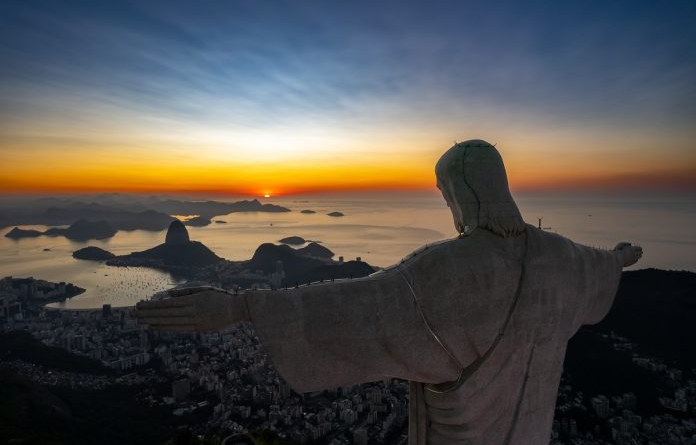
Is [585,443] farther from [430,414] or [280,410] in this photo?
[430,414]

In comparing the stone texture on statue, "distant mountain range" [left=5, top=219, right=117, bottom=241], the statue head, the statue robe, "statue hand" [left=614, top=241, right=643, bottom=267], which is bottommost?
"distant mountain range" [left=5, top=219, right=117, bottom=241]

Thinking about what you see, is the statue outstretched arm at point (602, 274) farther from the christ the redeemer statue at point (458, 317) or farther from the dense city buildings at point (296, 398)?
the dense city buildings at point (296, 398)

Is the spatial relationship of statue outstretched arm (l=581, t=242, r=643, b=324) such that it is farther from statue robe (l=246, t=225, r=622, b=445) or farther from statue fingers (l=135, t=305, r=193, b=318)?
statue fingers (l=135, t=305, r=193, b=318)

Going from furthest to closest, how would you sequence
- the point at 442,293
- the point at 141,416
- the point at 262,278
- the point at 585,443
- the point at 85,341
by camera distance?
the point at 262,278 < the point at 85,341 < the point at 141,416 < the point at 585,443 < the point at 442,293

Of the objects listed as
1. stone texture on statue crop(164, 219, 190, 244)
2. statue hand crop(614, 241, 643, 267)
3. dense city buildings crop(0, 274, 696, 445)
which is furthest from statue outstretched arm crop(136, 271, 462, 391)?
stone texture on statue crop(164, 219, 190, 244)

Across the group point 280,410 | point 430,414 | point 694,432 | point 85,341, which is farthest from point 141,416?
point 694,432

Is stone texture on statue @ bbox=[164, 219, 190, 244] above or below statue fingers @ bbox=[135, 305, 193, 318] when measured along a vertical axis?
below
